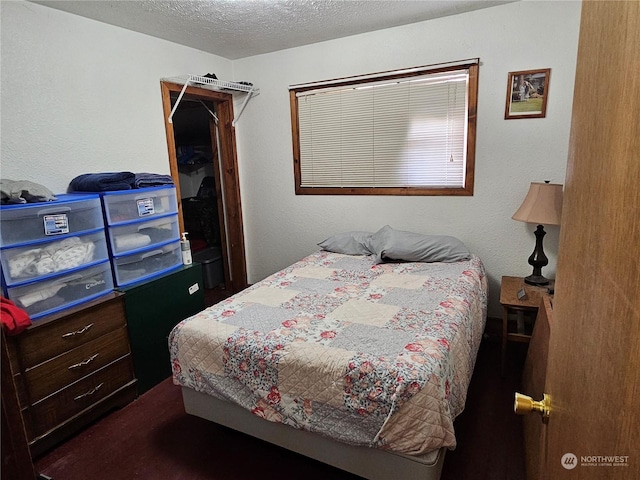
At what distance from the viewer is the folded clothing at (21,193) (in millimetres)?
1814

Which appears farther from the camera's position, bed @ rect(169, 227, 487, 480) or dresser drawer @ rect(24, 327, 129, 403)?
dresser drawer @ rect(24, 327, 129, 403)

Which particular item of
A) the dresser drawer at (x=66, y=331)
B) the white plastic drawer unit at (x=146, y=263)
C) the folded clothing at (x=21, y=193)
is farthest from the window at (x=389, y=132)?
the folded clothing at (x=21, y=193)

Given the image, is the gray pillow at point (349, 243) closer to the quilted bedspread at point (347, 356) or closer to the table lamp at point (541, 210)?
the quilted bedspread at point (347, 356)

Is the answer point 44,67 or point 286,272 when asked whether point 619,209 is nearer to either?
point 286,272

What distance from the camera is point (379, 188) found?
10.6 ft

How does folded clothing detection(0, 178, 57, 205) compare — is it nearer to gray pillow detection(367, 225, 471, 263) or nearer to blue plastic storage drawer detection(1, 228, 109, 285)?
blue plastic storage drawer detection(1, 228, 109, 285)

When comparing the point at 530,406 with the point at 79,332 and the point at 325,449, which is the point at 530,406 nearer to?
the point at 325,449

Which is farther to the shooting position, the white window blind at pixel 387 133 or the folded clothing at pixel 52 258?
the white window blind at pixel 387 133

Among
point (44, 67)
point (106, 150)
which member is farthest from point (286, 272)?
point (44, 67)

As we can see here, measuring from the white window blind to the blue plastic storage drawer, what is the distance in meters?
1.92

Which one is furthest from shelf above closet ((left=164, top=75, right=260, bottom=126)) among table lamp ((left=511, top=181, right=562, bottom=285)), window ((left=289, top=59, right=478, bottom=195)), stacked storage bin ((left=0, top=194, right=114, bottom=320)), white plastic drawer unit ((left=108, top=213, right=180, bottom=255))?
table lamp ((left=511, top=181, right=562, bottom=285))

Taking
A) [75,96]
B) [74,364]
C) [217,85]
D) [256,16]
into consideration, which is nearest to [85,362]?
[74,364]

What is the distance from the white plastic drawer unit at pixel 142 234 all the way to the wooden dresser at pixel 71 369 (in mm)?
315

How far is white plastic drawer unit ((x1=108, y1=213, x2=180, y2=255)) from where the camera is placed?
233 centimetres
